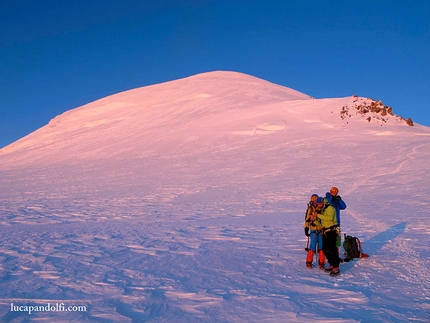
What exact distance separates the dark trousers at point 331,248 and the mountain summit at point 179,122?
877 inches

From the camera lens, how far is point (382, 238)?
8.52 meters

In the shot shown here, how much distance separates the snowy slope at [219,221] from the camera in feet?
16.3

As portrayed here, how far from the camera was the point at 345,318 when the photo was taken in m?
4.40

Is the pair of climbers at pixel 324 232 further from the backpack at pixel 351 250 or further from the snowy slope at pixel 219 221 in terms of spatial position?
the backpack at pixel 351 250

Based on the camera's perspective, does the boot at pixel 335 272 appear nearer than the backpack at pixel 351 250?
Yes

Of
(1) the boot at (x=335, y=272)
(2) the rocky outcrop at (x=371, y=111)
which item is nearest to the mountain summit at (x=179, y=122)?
(2) the rocky outcrop at (x=371, y=111)

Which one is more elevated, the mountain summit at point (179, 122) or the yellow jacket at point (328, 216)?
the mountain summit at point (179, 122)

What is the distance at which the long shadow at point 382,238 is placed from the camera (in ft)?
25.2

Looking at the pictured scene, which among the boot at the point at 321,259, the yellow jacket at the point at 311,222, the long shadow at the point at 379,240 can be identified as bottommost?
the boot at the point at 321,259

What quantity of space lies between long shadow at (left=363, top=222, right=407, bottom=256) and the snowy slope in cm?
6

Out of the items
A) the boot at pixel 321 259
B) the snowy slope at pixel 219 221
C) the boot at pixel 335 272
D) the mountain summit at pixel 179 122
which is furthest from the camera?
the mountain summit at pixel 179 122

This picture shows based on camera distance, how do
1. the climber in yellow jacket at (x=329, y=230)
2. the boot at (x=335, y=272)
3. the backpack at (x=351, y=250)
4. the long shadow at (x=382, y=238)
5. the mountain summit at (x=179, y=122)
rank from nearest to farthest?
the boot at (x=335, y=272) < the climber in yellow jacket at (x=329, y=230) < the backpack at (x=351, y=250) < the long shadow at (x=382, y=238) < the mountain summit at (x=179, y=122)

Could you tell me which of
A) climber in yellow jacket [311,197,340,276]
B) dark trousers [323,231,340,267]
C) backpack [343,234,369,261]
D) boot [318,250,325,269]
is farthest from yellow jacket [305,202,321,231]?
backpack [343,234,369,261]

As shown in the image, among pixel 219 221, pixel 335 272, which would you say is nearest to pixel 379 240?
pixel 335 272
